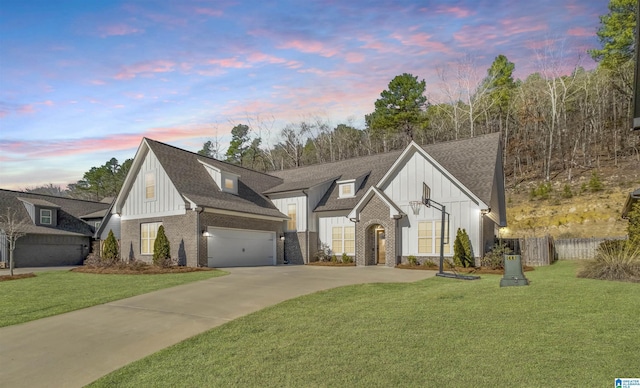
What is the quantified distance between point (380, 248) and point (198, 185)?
38.1ft

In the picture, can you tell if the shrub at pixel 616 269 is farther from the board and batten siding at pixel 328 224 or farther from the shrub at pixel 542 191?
the shrub at pixel 542 191

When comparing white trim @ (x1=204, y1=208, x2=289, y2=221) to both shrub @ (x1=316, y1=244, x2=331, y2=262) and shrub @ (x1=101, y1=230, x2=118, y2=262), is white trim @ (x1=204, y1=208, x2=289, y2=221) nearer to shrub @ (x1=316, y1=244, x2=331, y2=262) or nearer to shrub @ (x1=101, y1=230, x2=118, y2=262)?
shrub @ (x1=316, y1=244, x2=331, y2=262)

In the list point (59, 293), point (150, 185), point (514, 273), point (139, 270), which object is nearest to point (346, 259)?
point (139, 270)

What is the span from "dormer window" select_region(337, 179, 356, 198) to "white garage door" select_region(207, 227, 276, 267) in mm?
5345

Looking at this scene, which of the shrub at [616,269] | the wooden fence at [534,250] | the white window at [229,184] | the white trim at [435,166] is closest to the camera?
the shrub at [616,269]

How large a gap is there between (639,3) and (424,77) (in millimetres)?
41592

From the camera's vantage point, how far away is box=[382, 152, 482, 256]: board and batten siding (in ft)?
66.7

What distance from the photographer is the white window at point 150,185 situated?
76.1 ft

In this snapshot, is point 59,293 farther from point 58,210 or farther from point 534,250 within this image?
point 58,210

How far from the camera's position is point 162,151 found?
23.7 m

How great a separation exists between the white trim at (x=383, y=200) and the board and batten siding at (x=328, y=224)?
4.84 ft

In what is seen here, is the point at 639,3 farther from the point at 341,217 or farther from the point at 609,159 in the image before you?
the point at 609,159

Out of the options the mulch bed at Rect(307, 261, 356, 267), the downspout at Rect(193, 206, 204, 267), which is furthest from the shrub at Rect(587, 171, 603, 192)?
the downspout at Rect(193, 206, 204, 267)

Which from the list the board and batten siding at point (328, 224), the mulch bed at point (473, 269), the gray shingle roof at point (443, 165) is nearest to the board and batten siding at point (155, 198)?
the gray shingle roof at point (443, 165)
